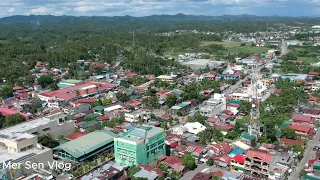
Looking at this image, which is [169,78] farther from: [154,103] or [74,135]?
[74,135]

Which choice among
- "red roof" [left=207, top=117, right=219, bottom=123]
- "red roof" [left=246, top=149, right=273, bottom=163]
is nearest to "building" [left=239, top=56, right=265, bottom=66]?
"red roof" [left=207, top=117, right=219, bottom=123]

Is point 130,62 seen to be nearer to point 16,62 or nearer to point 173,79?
point 173,79

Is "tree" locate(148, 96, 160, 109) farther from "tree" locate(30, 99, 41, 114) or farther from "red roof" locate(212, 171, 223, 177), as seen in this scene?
"red roof" locate(212, 171, 223, 177)

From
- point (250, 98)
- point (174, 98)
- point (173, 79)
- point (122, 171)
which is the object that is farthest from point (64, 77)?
point (122, 171)

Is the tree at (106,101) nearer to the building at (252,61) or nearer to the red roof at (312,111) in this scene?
A: the red roof at (312,111)

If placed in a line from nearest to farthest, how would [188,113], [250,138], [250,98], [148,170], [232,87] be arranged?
[148,170] → [250,138] → [188,113] → [250,98] → [232,87]

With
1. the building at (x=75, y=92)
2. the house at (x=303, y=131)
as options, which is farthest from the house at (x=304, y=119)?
the building at (x=75, y=92)

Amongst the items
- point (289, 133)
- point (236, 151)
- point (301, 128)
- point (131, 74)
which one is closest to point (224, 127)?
point (236, 151)

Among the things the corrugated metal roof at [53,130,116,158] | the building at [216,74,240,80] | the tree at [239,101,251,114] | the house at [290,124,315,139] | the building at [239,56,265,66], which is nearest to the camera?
the corrugated metal roof at [53,130,116,158]
